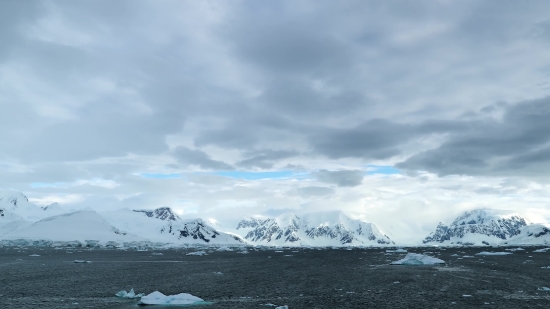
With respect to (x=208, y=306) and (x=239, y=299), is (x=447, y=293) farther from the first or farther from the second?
(x=208, y=306)

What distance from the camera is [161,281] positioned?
45.9 meters

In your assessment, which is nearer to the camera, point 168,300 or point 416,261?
point 168,300

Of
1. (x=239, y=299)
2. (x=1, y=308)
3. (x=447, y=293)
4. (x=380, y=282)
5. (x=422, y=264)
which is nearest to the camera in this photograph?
(x=1, y=308)

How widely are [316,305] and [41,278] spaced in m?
34.9

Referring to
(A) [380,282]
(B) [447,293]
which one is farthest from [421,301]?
(A) [380,282]

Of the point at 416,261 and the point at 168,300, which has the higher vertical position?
the point at 416,261

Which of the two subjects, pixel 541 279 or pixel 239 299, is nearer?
pixel 239 299

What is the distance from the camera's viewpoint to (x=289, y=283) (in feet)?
142

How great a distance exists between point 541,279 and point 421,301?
2504cm

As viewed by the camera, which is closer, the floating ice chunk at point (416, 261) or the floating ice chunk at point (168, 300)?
the floating ice chunk at point (168, 300)

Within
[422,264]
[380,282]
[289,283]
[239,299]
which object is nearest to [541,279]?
[380,282]

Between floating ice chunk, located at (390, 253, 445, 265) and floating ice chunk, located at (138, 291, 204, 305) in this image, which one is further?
floating ice chunk, located at (390, 253, 445, 265)

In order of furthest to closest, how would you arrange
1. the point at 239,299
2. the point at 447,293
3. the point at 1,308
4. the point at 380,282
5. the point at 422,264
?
the point at 422,264 < the point at 380,282 < the point at 447,293 < the point at 239,299 < the point at 1,308

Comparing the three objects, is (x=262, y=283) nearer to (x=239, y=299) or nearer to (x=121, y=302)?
(x=239, y=299)
